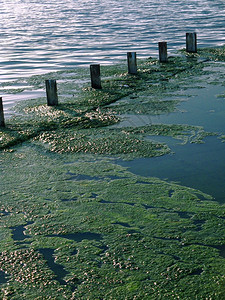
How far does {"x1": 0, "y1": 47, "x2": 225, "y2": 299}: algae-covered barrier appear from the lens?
3627 millimetres

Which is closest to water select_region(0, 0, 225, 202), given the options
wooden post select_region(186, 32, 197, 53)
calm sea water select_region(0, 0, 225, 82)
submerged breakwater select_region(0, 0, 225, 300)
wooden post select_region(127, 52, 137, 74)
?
calm sea water select_region(0, 0, 225, 82)

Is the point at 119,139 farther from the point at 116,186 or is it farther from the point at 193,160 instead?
the point at 116,186

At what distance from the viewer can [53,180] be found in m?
5.69

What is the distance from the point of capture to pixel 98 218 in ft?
15.4

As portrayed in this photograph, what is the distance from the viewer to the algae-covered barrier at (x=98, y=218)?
3.63m

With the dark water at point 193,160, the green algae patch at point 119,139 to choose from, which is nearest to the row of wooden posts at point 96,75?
the green algae patch at point 119,139

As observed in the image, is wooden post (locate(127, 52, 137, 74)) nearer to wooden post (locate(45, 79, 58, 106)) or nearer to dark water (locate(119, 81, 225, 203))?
wooden post (locate(45, 79, 58, 106))

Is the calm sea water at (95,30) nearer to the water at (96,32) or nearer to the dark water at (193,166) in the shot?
the water at (96,32)

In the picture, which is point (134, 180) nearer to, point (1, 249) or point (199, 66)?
point (1, 249)

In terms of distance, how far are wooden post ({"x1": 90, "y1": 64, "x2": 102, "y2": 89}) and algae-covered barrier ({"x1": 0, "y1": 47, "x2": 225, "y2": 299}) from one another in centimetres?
225

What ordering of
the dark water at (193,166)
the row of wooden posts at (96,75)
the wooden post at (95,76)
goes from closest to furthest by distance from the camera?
the dark water at (193,166), the row of wooden posts at (96,75), the wooden post at (95,76)

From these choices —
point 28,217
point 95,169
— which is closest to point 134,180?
point 95,169

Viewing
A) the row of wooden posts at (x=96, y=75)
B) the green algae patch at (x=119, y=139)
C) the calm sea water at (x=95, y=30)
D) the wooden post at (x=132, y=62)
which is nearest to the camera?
the green algae patch at (x=119, y=139)

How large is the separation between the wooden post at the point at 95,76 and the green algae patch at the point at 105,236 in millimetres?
4928
